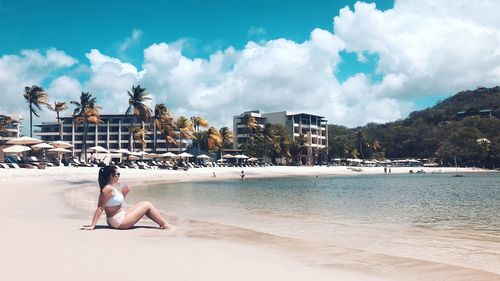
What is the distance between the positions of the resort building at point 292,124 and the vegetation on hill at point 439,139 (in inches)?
214

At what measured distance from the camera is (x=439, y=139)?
423 feet

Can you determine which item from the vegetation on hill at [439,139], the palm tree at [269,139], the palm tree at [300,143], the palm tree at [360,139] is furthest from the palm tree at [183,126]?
the palm tree at [360,139]

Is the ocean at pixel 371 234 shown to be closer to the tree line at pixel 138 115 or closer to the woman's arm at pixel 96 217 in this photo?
the woman's arm at pixel 96 217

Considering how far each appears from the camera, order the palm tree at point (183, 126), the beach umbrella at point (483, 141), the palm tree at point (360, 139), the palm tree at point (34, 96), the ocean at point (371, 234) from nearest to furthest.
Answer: the ocean at point (371, 234), the palm tree at point (34, 96), the palm tree at point (183, 126), the beach umbrella at point (483, 141), the palm tree at point (360, 139)

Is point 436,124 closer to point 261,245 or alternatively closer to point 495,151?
point 495,151

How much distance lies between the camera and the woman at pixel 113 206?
9.08 metres

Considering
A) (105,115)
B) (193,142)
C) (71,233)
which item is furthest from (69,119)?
(71,233)

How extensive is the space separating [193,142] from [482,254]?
119m

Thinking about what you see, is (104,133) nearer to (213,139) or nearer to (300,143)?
(213,139)

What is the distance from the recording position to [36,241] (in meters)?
7.60

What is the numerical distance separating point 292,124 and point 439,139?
4451 cm

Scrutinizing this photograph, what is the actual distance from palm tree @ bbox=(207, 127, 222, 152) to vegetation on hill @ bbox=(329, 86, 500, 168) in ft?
130

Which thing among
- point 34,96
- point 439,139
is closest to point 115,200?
point 34,96

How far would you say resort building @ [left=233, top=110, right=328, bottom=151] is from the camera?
124375 mm
